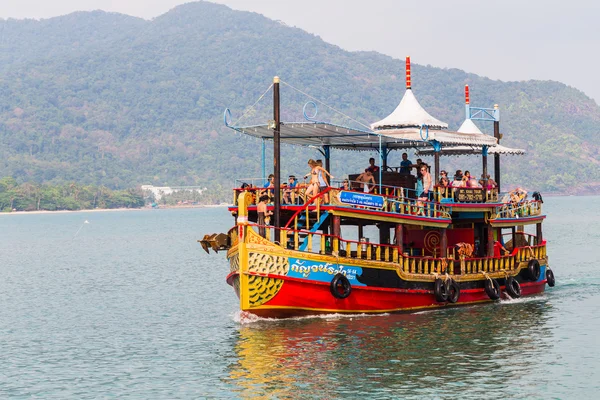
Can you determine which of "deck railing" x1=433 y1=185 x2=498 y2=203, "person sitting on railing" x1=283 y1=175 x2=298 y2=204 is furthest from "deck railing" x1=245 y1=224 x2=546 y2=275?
"deck railing" x1=433 y1=185 x2=498 y2=203

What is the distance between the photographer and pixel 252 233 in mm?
24109

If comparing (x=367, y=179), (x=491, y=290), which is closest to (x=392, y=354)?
(x=367, y=179)

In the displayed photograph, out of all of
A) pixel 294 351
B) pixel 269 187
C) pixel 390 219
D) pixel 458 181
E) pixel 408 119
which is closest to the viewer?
pixel 294 351

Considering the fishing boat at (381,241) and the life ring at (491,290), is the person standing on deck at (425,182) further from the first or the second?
the life ring at (491,290)

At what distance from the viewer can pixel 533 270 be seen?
31188mm

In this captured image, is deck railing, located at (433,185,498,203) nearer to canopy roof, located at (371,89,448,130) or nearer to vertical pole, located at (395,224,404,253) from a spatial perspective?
vertical pole, located at (395,224,404,253)

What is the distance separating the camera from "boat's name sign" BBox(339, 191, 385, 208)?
2493 centimetres

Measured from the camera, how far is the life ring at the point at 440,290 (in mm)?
27391

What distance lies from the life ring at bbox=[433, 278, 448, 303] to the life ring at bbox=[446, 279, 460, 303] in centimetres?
12

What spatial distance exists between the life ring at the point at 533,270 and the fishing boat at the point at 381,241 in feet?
0.12

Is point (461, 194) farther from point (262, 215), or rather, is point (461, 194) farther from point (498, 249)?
point (262, 215)

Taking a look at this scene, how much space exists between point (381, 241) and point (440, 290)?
2.29 metres

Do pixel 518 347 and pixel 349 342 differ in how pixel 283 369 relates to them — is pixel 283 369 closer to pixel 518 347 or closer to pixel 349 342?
pixel 349 342

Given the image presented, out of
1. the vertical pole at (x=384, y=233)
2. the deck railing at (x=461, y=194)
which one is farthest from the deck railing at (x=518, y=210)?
the vertical pole at (x=384, y=233)
